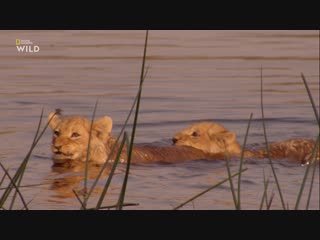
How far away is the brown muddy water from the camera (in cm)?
914

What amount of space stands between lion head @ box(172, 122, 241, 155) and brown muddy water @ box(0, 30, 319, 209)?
46cm

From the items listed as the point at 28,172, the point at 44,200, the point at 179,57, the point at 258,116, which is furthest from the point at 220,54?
the point at 44,200

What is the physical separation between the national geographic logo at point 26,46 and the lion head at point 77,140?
6112 mm

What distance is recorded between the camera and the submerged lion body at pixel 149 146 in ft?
32.7

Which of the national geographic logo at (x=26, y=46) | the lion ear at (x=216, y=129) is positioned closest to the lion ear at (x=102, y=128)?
the lion ear at (x=216, y=129)

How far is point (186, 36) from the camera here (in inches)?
768

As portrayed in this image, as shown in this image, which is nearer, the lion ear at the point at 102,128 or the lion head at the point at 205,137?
the lion ear at the point at 102,128

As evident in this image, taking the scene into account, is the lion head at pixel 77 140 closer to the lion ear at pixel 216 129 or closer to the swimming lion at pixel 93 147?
the swimming lion at pixel 93 147

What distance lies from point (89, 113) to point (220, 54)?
4819mm

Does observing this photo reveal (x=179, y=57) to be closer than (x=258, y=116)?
No

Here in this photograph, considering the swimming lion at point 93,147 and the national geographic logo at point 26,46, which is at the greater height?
the national geographic logo at point 26,46

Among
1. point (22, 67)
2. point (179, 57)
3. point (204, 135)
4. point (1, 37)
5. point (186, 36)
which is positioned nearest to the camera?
point (204, 135)

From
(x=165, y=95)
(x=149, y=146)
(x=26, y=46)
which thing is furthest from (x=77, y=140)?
(x=26, y=46)

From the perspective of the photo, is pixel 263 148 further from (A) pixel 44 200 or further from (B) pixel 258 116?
(A) pixel 44 200
